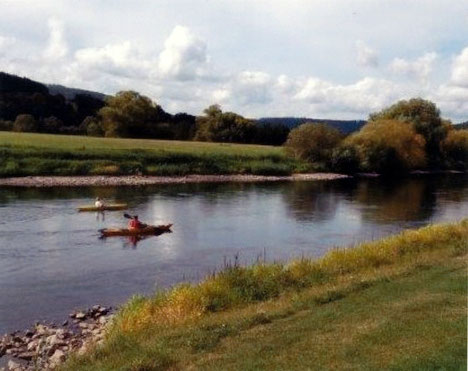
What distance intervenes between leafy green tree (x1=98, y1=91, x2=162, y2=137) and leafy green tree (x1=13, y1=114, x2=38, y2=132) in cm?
1221

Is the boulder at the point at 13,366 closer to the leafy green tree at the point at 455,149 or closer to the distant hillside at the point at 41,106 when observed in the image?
the distant hillside at the point at 41,106

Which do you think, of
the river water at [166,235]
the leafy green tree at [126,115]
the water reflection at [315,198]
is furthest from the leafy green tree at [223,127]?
the river water at [166,235]

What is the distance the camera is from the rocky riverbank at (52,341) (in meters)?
14.5

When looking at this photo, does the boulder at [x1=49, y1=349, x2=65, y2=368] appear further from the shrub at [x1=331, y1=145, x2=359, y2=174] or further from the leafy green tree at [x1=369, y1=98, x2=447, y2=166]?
the leafy green tree at [x1=369, y1=98, x2=447, y2=166]

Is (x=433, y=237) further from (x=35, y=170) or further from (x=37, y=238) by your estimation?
(x=35, y=170)

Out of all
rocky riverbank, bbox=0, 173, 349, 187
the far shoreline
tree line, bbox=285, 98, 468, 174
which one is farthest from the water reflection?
tree line, bbox=285, 98, 468, 174

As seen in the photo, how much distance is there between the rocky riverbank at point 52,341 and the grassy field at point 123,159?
46340mm

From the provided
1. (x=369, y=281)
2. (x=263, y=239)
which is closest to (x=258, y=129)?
(x=263, y=239)

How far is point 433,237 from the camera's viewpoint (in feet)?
81.7

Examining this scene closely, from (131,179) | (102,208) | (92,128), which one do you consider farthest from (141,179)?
(92,128)

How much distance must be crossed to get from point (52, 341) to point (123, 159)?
57447 millimetres

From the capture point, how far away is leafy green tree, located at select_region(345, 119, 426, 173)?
87750 mm

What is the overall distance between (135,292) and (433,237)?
1228 centimetres

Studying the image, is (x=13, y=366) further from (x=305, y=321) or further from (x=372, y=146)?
(x=372, y=146)
